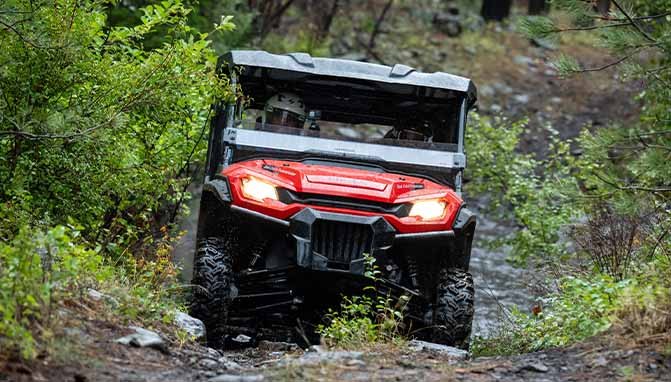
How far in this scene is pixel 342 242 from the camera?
788 cm

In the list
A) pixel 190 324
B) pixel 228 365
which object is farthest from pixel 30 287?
pixel 190 324

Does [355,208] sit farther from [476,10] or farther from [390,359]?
[476,10]

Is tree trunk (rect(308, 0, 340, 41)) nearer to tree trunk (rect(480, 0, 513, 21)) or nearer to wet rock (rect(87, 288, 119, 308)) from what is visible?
tree trunk (rect(480, 0, 513, 21))

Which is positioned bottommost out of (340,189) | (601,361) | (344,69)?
(601,361)

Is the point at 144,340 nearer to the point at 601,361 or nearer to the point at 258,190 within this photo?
the point at 258,190

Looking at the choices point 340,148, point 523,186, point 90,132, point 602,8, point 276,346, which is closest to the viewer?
point 90,132

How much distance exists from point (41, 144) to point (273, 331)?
2.31 m

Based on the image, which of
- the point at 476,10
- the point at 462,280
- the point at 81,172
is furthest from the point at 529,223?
the point at 476,10

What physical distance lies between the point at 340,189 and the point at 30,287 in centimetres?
291

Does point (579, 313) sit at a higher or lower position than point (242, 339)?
higher

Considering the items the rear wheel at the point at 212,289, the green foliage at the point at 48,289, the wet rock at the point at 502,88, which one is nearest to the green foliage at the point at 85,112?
the green foliage at the point at 48,289

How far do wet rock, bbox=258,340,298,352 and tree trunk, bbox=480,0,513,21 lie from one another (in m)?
20.1

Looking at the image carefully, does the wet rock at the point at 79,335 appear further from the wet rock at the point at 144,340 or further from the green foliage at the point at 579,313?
the green foliage at the point at 579,313

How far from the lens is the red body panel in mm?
7859
